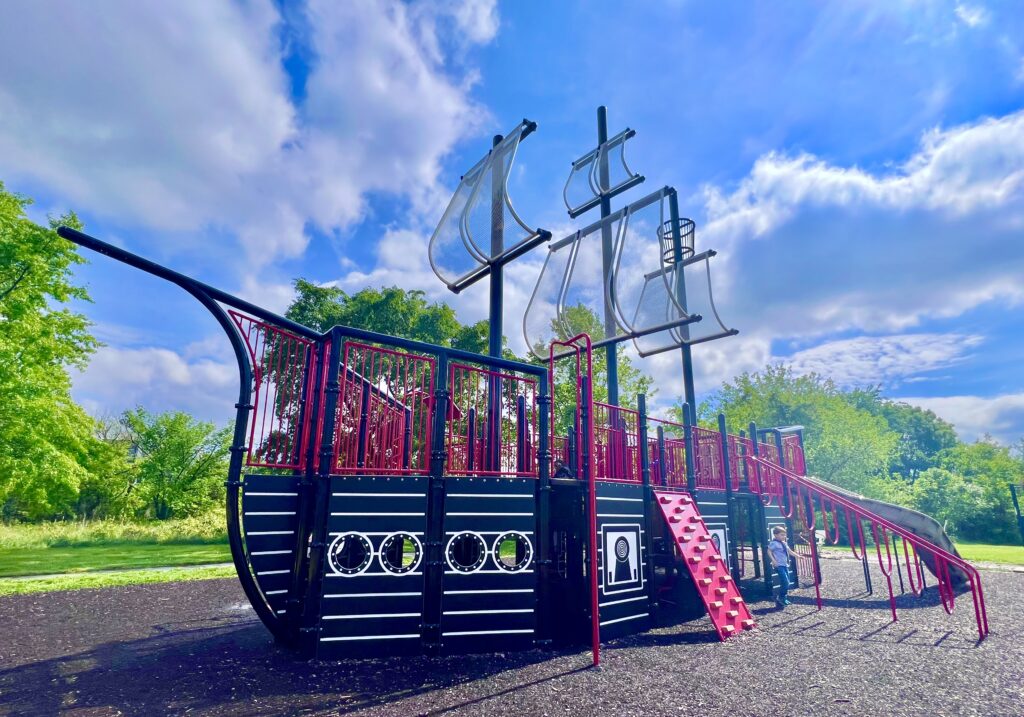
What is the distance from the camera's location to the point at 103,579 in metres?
12.2

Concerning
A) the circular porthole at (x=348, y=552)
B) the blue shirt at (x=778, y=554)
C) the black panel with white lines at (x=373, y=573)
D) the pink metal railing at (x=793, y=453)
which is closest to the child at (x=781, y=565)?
the blue shirt at (x=778, y=554)

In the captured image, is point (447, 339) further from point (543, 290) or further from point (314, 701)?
point (314, 701)

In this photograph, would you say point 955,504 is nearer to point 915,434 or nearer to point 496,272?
point 915,434

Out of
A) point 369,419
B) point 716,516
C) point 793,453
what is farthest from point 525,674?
point 793,453

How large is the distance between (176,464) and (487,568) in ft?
123

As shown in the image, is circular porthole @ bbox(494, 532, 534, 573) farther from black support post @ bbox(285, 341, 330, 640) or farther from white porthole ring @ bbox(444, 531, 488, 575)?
black support post @ bbox(285, 341, 330, 640)

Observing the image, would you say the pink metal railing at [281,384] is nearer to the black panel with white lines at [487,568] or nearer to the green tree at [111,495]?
the black panel with white lines at [487,568]

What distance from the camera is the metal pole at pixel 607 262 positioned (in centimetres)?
1247

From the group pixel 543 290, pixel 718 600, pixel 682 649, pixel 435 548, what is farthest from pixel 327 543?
pixel 543 290

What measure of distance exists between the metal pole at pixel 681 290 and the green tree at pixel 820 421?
17.0 meters

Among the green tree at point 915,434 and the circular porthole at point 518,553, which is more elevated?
the green tree at point 915,434

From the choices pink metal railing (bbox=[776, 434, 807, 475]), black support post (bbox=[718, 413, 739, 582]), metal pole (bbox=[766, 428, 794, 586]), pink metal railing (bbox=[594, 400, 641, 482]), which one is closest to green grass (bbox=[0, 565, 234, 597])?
pink metal railing (bbox=[594, 400, 641, 482])

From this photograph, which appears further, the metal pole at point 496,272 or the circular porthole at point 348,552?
the metal pole at point 496,272

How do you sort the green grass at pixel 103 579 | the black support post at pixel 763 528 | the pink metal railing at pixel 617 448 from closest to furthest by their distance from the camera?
the pink metal railing at pixel 617 448 → the black support post at pixel 763 528 → the green grass at pixel 103 579
